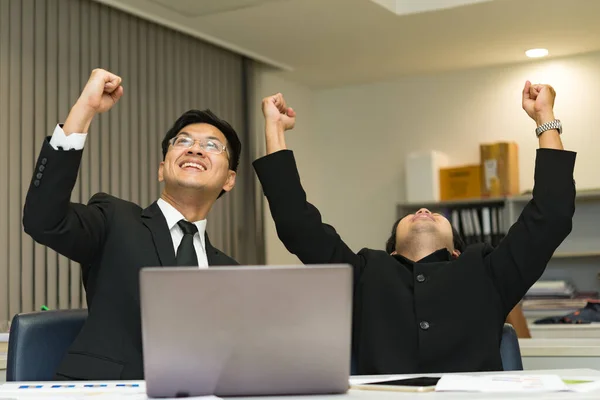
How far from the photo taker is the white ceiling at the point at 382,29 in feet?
15.7

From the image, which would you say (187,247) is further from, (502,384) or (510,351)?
(502,384)

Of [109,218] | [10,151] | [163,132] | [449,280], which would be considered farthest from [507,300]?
[163,132]

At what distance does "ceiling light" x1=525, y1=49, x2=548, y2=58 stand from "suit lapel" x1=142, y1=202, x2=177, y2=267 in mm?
4077

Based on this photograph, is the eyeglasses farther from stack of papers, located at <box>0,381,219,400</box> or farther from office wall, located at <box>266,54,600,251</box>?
office wall, located at <box>266,54,600,251</box>

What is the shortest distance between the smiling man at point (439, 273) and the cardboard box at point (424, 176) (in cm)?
370

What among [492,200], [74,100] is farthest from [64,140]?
[492,200]

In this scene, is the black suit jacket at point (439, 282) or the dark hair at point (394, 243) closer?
the black suit jacket at point (439, 282)

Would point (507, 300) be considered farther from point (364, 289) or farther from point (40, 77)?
point (40, 77)

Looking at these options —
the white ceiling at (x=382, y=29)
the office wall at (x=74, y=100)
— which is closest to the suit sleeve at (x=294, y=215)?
the office wall at (x=74, y=100)

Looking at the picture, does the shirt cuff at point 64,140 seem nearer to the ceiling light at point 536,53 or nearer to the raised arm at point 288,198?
the raised arm at point 288,198

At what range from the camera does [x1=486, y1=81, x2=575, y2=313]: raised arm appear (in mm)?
2195

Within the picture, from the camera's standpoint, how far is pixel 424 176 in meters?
6.14

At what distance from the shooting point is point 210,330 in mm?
1348

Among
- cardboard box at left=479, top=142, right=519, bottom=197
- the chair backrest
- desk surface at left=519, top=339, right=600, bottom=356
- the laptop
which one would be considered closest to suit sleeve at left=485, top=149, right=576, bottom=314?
the chair backrest
